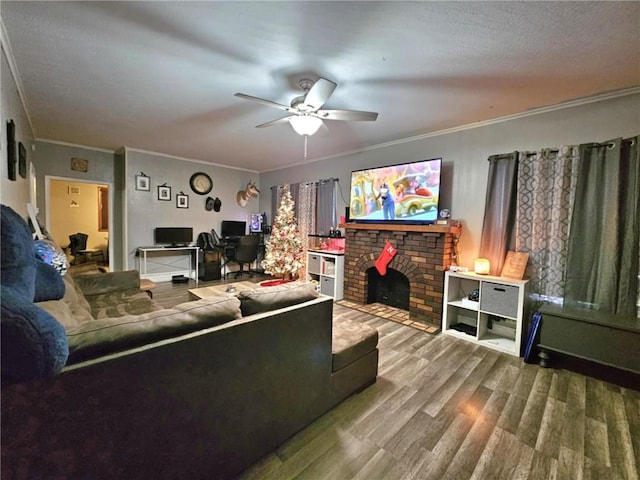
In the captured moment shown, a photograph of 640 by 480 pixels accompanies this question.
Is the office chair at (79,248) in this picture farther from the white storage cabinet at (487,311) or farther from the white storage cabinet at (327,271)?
the white storage cabinet at (487,311)

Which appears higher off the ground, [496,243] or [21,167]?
[21,167]

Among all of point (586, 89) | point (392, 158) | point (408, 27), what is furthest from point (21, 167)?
point (586, 89)

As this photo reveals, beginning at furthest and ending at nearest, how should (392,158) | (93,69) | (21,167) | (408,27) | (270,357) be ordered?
1. (392,158)
2. (21,167)
3. (93,69)
4. (408,27)
5. (270,357)

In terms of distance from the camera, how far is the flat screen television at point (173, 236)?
17.5ft

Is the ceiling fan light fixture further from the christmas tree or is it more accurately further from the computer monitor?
the computer monitor

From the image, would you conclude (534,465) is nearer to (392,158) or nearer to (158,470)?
(158,470)

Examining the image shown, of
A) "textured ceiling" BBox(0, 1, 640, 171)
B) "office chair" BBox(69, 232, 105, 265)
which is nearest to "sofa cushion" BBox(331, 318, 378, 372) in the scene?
"textured ceiling" BBox(0, 1, 640, 171)

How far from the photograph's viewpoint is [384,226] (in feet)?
12.1

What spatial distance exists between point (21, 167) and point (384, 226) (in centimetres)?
401

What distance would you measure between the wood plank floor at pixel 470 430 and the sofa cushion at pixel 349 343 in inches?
12.6

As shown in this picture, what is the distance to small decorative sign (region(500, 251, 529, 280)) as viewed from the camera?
108 inches

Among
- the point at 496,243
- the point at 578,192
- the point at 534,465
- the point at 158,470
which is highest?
the point at 578,192

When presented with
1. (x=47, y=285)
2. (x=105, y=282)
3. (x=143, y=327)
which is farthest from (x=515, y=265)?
(x=105, y=282)

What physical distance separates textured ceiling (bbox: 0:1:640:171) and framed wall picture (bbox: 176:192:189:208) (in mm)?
2401
